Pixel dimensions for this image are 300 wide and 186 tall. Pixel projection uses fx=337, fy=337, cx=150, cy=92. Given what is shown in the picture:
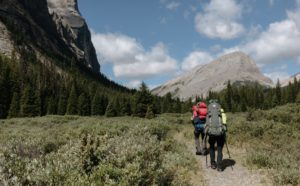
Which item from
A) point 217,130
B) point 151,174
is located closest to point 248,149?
point 217,130

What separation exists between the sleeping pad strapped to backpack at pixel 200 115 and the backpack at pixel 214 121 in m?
2.38

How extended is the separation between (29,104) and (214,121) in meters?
66.5

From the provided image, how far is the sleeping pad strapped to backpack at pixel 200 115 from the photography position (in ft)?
45.8

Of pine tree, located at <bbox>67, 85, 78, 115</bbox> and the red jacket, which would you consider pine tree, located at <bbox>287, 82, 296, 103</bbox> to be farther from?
the red jacket

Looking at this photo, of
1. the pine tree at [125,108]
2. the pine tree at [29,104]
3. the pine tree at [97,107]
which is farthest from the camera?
the pine tree at [97,107]

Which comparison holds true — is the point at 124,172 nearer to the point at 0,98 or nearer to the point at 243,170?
the point at 243,170

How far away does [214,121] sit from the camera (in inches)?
446

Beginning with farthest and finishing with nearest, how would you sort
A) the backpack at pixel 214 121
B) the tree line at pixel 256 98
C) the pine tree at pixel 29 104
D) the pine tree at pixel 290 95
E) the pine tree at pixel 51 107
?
the pine tree at pixel 290 95
the tree line at pixel 256 98
the pine tree at pixel 51 107
the pine tree at pixel 29 104
the backpack at pixel 214 121

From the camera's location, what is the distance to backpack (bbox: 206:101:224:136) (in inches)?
441

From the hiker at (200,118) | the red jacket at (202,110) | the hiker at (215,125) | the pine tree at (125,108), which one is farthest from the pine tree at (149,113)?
the hiker at (215,125)

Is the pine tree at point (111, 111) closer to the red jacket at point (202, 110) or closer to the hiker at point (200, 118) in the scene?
the hiker at point (200, 118)

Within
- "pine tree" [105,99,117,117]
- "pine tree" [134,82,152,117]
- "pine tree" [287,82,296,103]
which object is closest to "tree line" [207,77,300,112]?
"pine tree" [287,82,296,103]

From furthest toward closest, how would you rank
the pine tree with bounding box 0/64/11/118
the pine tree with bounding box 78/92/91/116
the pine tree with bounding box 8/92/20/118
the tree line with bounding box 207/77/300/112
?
the tree line with bounding box 207/77/300/112, the pine tree with bounding box 78/92/91/116, the pine tree with bounding box 0/64/11/118, the pine tree with bounding box 8/92/20/118

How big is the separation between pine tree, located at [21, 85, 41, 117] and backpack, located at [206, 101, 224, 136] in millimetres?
64438
